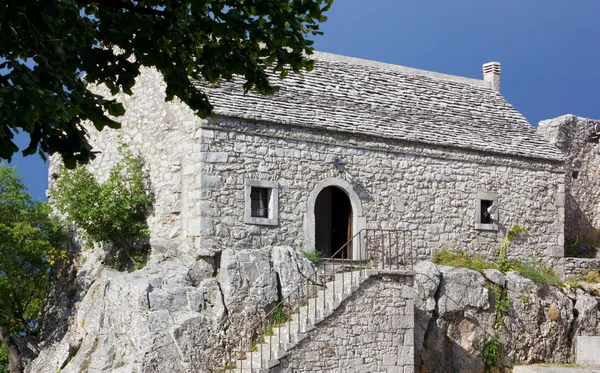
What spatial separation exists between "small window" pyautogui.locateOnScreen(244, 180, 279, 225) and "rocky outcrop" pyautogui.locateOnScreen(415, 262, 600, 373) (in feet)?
12.4

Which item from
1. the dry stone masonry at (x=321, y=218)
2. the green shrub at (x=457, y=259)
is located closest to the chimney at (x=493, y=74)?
the dry stone masonry at (x=321, y=218)

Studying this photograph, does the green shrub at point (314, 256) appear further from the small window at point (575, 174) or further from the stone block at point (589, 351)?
the small window at point (575, 174)

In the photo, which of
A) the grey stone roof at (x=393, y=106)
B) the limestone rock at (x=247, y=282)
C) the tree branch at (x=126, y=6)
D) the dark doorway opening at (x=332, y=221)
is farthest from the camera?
the dark doorway opening at (x=332, y=221)

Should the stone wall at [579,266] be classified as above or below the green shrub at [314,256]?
below

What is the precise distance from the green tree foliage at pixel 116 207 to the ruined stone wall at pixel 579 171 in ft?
43.9

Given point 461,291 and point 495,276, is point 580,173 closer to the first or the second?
point 495,276

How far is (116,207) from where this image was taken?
20.2 metres

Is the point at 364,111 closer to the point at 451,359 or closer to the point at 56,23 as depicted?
the point at 451,359

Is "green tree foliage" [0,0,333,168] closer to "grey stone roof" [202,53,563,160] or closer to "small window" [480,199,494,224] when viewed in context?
"grey stone roof" [202,53,563,160]

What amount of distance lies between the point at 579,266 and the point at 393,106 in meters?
6.90

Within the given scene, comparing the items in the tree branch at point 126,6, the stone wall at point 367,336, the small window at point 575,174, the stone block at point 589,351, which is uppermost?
the tree branch at point 126,6

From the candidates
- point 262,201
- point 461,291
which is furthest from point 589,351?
point 262,201

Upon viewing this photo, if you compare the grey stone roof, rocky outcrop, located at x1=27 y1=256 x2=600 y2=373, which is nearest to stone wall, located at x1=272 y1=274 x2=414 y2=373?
rocky outcrop, located at x1=27 y1=256 x2=600 y2=373

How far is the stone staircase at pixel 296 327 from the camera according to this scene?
56.1 ft
